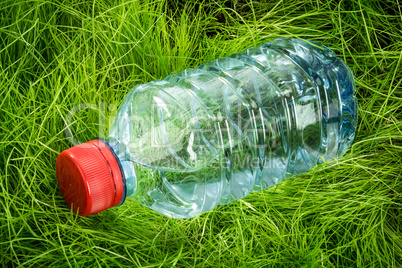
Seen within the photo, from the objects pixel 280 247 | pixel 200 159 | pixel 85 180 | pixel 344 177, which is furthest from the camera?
pixel 344 177

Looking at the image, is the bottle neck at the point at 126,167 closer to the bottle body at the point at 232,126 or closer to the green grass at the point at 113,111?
the bottle body at the point at 232,126

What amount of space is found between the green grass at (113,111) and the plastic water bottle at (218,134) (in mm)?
69

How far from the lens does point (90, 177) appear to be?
28.6 inches

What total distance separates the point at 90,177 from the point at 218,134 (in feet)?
1.00

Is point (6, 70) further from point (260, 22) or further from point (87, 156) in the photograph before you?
point (260, 22)

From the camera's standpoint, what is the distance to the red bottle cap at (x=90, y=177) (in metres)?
0.73

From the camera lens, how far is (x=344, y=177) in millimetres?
1063

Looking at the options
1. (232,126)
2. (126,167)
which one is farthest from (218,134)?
(126,167)

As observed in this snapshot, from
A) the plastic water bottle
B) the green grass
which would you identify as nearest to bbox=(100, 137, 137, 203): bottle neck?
the plastic water bottle

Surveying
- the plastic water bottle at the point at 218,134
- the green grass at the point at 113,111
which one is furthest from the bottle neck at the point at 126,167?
the green grass at the point at 113,111

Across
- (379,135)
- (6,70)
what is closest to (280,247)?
(379,135)

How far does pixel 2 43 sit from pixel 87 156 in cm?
46

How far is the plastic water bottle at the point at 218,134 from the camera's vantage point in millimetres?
781

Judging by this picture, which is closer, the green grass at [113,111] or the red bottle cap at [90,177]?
the red bottle cap at [90,177]
